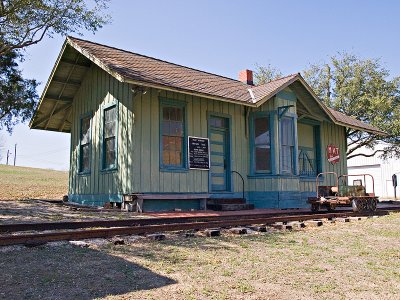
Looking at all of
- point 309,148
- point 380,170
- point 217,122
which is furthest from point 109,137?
point 380,170

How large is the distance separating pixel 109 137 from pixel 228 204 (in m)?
4.41

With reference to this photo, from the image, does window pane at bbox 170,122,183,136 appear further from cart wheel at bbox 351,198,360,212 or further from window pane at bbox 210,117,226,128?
cart wheel at bbox 351,198,360,212

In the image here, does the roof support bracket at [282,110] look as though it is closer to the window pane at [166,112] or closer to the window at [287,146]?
the window at [287,146]

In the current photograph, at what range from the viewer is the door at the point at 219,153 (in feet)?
42.2

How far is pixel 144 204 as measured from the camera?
1091cm

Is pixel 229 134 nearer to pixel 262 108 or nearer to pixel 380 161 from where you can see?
pixel 262 108

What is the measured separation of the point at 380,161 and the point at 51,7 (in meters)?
34.5

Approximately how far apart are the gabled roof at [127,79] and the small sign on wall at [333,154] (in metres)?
1.29

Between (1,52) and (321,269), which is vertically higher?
(1,52)

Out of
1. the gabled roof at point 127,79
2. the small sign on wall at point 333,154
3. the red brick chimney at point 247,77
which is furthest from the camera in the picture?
the red brick chimney at point 247,77

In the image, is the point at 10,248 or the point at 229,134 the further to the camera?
the point at 229,134

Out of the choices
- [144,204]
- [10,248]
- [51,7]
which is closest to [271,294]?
[10,248]

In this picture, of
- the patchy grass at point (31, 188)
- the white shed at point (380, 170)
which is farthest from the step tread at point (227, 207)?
the white shed at point (380, 170)

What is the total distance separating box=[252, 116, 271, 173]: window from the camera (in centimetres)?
1338
